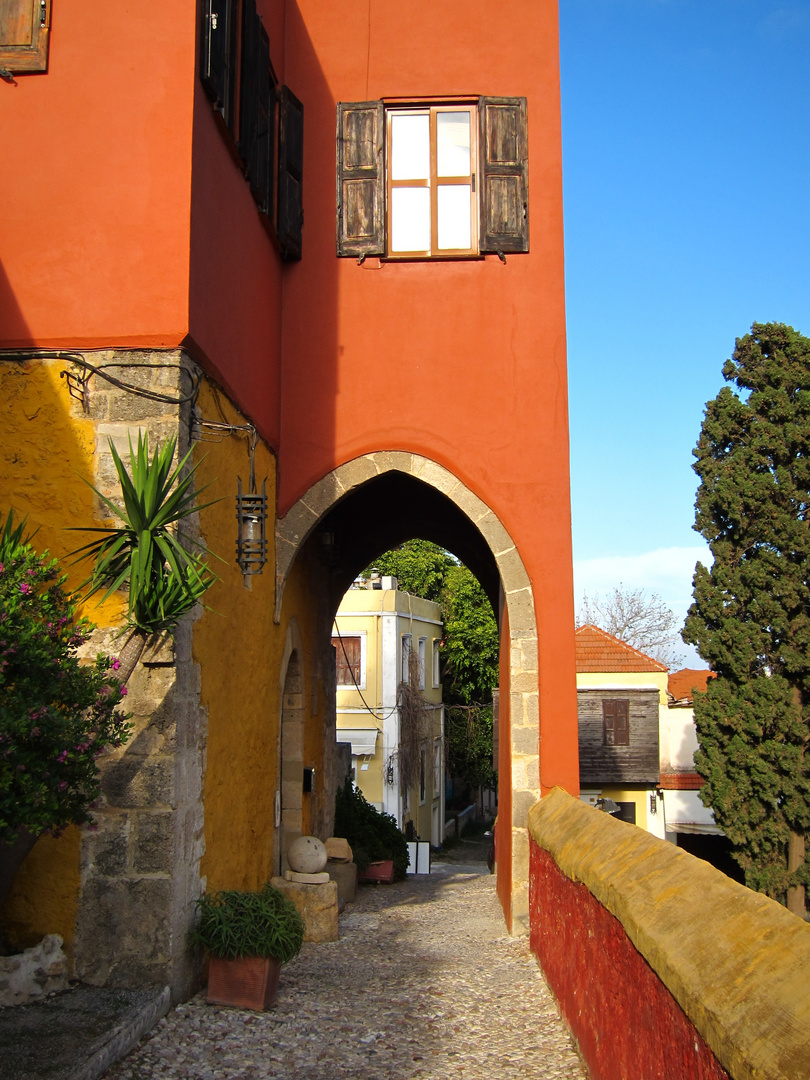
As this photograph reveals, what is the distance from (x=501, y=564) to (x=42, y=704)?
469cm

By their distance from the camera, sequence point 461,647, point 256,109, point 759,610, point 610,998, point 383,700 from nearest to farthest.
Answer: point 610,998, point 256,109, point 759,610, point 383,700, point 461,647

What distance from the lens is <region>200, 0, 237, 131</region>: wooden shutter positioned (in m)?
5.37

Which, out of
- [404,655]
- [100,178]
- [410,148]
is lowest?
[404,655]

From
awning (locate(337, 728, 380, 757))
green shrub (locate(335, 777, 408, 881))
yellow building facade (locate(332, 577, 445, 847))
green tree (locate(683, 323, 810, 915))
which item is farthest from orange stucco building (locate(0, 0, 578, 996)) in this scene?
yellow building facade (locate(332, 577, 445, 847))

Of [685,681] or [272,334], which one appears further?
[685,681]

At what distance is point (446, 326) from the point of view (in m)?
7.85

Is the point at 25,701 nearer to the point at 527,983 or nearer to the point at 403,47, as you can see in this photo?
the point at 527,983

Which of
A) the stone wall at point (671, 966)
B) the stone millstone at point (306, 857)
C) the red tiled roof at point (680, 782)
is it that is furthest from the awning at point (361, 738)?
the stone wall at point (671, 966)

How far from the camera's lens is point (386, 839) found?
1084 centimetres

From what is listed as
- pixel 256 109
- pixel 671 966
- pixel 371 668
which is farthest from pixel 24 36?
pixel 371 668

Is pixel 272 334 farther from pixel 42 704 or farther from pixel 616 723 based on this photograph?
pixel 616 723

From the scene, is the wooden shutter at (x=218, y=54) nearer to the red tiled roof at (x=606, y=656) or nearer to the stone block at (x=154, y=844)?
the stone block at (x=154, y=844)

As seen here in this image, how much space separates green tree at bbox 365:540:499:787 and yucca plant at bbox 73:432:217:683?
843 inches

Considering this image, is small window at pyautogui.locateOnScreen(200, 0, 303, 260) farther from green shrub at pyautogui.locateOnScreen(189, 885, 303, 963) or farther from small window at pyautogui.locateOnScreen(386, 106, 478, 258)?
green shrub at pyautogui.locateOnScreen(189, 885, 303, 963)
